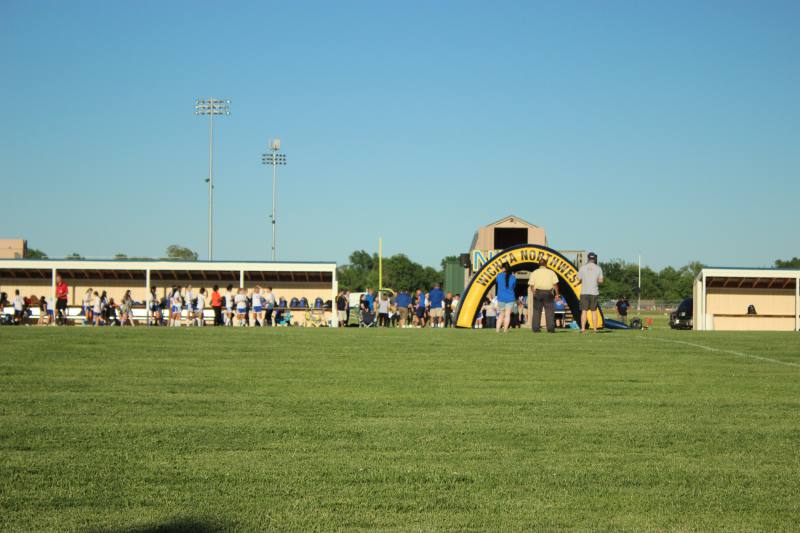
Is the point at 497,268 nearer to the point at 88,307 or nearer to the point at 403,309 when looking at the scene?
the point at 403,309

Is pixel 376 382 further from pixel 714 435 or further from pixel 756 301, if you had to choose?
pixel 756 301

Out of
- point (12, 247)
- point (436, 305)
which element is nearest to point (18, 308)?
point (436, 305)

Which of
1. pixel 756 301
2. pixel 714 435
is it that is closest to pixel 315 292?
pixel 756 301

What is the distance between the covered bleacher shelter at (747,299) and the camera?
37.6 metres

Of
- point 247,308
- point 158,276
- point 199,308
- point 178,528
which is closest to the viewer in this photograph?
point 178,528

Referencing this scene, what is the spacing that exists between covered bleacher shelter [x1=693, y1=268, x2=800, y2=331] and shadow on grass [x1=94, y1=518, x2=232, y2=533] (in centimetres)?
3535

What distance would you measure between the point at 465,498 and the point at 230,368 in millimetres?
7463

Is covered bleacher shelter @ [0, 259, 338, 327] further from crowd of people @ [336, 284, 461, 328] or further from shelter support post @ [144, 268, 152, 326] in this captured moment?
crowd of people @ [336, 284, 461, 328]

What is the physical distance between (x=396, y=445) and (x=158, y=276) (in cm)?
3643

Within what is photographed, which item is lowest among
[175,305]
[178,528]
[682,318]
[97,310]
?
[178,528]

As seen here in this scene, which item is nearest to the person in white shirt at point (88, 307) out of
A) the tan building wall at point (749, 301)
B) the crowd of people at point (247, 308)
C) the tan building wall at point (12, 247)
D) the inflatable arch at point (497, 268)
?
the crowd of people at point (247, 308)

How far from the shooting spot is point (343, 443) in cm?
667

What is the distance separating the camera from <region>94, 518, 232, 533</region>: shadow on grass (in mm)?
4469

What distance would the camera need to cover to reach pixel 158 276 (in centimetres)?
4128
